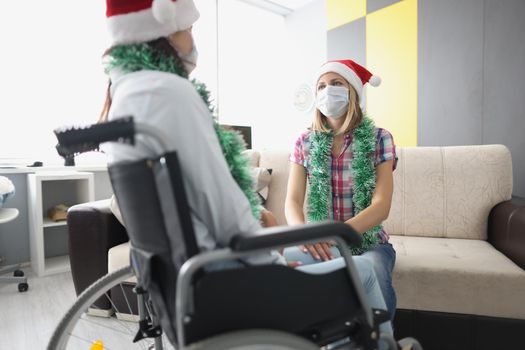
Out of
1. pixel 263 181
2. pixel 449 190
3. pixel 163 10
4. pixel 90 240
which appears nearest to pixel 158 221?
pixel 163 10

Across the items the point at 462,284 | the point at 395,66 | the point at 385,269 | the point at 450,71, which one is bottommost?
the point at 462,284

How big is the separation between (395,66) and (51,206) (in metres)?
3.23

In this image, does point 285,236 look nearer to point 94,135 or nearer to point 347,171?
point 94,135

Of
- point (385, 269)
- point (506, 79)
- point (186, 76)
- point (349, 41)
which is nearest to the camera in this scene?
point (186, 76)

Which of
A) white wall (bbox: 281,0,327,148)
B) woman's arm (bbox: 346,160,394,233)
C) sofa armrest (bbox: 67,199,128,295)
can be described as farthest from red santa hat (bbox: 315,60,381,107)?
white wall (bbox: 281,0,327,148)

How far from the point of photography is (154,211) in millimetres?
621

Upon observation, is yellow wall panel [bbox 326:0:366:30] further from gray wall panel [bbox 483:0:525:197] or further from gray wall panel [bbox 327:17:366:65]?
gray wall panel [bbox 483:0:525:197]

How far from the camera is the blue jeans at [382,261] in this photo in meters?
1.11

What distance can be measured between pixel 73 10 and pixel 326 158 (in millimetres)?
2896

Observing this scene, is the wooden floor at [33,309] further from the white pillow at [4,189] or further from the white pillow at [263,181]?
the white pillow at [263,181]

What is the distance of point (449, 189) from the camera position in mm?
1839

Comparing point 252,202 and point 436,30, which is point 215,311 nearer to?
point 252,202

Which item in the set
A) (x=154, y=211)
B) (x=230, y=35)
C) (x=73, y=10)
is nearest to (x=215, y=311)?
(x=154, y=211)

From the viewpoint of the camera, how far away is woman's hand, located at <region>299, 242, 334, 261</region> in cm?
115
